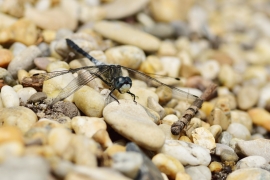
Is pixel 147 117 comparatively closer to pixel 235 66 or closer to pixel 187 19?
pixel 235 66


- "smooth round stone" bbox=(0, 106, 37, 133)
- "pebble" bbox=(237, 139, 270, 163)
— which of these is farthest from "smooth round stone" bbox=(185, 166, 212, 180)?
"smooth round stone" bbox=(0, 106, 37, 133)

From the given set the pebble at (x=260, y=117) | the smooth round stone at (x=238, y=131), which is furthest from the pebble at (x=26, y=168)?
the pebble at (x=260, y=117)

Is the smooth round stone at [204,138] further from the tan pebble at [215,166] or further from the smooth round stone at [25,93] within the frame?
the smooth round stone at [25,93]

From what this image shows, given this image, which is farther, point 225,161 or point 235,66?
point 235,66

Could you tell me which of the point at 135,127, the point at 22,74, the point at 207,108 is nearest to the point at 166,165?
the point at 135,127

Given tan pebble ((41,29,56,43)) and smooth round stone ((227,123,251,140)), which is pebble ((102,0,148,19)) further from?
smooth round stone ((227,123,251,140))

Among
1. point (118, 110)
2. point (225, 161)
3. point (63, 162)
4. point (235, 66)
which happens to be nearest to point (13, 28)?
point (118, 110)

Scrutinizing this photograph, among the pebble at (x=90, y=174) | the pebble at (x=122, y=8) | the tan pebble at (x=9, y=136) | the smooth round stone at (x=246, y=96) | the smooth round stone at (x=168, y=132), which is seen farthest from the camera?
the pebble at (x=122, y=8)
